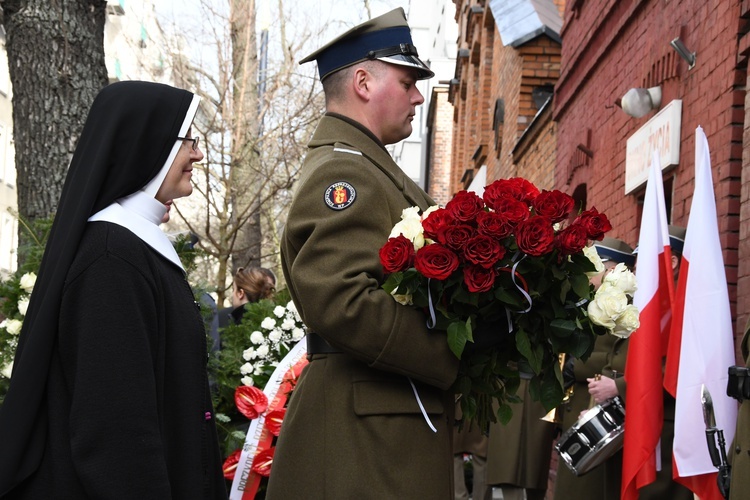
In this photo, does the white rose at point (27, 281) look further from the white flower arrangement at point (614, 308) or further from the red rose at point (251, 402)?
the white flower arrangement at point (614, 308)

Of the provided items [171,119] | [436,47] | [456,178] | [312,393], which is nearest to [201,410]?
[312,393]

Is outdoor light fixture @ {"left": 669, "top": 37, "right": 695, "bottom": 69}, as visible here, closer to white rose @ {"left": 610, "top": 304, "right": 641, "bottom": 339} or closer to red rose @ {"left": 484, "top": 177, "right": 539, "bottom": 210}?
red rose @ {"left": 484, "top": 177, "right": 539, "bottom": 210}

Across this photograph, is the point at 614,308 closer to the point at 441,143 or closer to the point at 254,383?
the point at 254,383

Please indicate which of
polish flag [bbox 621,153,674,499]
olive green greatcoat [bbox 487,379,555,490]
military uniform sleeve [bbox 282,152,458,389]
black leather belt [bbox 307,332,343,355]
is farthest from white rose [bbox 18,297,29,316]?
olive green greatcoat [bbox 487,379,555,490]

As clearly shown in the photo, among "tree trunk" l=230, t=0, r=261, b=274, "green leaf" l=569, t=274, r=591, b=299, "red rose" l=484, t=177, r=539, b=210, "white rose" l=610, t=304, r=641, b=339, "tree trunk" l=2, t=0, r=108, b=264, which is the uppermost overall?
"tree trunk" l=230, t=0, r=261, b=274

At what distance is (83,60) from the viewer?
288 inches

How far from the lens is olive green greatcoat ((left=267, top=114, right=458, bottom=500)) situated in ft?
11.1

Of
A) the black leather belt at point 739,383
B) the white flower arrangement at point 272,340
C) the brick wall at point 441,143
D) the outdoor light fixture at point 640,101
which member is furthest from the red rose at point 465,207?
the brick wall at point 441,143

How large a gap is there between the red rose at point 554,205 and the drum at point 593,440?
2.70 meters

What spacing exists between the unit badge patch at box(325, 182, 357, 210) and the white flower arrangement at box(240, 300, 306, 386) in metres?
3.23

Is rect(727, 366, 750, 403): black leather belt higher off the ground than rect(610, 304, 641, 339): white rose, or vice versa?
rect(610, 304, 641, 339): white rose

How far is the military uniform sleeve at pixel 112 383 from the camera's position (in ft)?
8.94

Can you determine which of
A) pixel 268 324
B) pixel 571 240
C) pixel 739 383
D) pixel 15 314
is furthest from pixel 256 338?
pixel 571 240

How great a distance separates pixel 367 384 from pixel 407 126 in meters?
0.97
